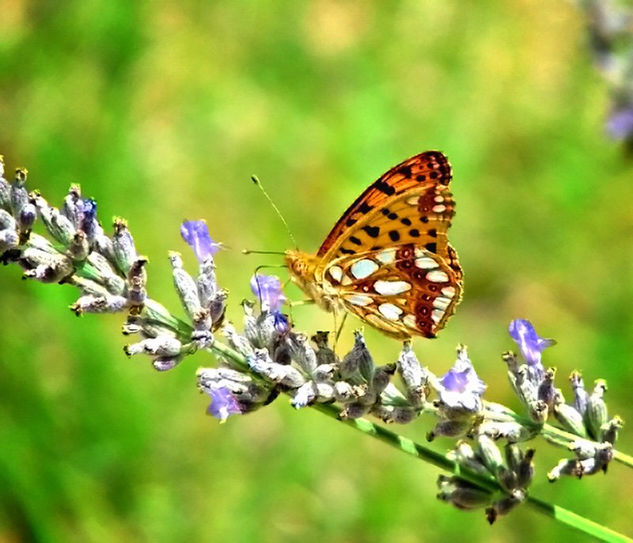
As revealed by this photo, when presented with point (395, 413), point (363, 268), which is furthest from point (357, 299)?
point (395, 413)

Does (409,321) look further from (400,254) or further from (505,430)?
(505,430)

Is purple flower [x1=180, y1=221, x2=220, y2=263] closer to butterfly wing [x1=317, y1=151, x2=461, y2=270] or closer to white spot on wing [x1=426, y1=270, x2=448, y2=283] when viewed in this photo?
butterfly wing [x1=317, y1=151, x2=461, y2=270]

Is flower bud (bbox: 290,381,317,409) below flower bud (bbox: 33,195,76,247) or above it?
below

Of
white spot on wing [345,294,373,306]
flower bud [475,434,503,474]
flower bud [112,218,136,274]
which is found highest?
white spot on wing [345,294,373,306]

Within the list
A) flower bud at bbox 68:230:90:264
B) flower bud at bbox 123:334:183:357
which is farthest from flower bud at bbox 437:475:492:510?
flower bud at bbox 68:230:90:264

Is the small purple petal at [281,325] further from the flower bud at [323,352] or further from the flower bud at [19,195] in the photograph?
the flower bud at [19,195]

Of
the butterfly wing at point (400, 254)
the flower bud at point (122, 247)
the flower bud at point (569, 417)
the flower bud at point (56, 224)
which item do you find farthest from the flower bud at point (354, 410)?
the flower bud at point (56, 224)
